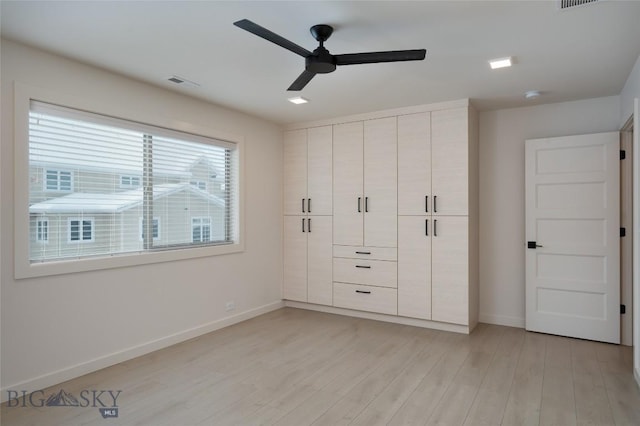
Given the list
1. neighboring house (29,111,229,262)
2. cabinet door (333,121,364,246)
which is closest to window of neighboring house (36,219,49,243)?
neighboring house (29,111,229,262)

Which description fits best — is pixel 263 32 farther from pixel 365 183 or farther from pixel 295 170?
pixel 295 170

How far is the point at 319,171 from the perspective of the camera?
5273mm

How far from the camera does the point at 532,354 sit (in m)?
3.70

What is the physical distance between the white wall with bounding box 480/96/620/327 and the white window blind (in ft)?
10.4

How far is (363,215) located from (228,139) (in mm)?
1903

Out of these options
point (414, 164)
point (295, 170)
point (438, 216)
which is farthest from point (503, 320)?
point (295, 170)

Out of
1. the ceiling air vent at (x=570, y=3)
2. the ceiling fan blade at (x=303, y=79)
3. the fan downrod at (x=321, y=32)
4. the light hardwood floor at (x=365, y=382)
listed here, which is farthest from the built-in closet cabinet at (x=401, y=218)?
the fan downrod at (x=321, y=32)

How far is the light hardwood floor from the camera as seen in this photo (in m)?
2.57

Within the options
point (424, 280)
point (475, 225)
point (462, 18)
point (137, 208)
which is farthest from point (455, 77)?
point (137, 208)

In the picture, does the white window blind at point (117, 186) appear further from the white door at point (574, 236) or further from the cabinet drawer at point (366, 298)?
the white door at point (574, 236)

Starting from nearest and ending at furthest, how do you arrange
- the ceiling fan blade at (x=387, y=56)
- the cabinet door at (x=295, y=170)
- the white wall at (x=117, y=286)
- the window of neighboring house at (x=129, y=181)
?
the ceiling fan blade at (x=387, y=56) < the white wall at (x=117, y=286) < the window of neighboring house at (x=129, y=181) < the cabinet door at (x=295, y=170)

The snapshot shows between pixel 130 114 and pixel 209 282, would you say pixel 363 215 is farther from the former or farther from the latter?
pixel 130 114

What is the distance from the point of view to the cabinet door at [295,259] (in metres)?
5.40

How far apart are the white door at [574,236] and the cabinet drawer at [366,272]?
60.3 inches
